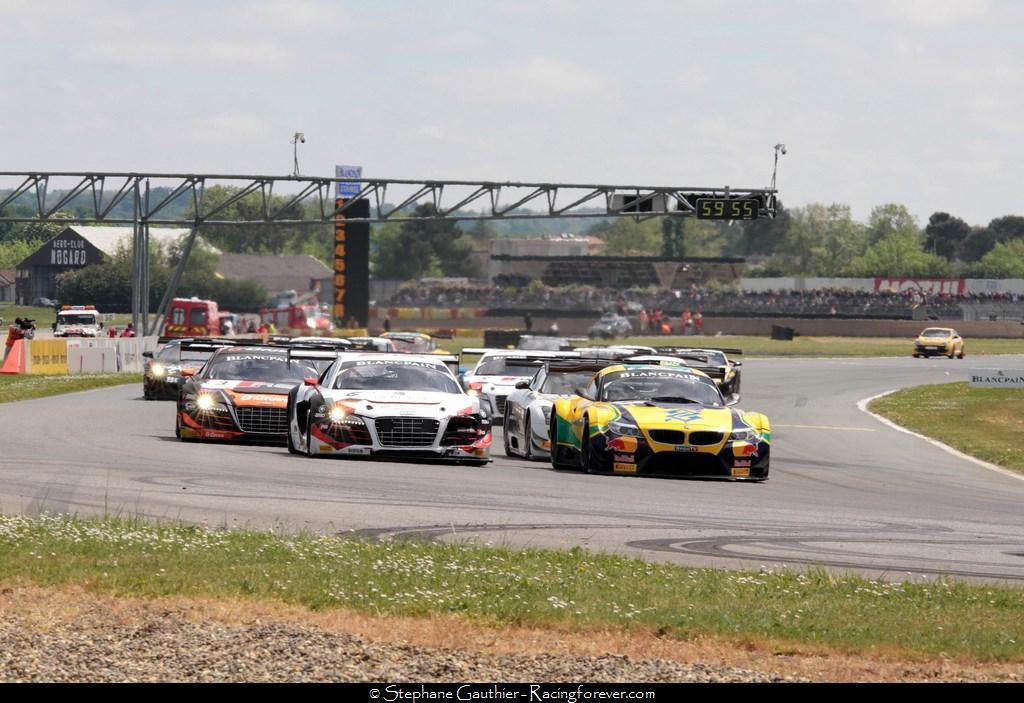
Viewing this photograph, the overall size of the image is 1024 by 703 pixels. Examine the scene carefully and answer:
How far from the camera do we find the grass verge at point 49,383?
33.8 m

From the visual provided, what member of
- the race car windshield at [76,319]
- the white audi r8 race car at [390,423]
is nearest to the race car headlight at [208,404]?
the white audi r8 race car at [390,423]

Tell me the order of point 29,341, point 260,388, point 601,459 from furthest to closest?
point 29,341 < point 260,388 < point 601,459

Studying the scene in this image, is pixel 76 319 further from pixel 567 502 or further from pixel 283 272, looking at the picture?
pixel 283 272

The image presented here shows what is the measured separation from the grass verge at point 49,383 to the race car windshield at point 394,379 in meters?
14.6

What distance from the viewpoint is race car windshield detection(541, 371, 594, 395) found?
20.4 m

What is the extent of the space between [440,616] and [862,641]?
6.99 feet

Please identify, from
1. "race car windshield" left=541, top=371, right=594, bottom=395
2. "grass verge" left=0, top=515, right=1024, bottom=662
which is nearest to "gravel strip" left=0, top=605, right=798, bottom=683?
"grass verge" left=0, top=515, right=1024, bottom=662

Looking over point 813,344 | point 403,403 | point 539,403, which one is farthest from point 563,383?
point 813,344

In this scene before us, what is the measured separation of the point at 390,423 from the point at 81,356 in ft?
101

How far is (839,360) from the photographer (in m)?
68.4

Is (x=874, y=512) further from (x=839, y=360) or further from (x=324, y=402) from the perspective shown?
(x=839, y=360)

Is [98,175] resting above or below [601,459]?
above

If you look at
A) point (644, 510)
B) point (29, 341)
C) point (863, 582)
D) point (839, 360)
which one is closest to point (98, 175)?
point (29, 341)

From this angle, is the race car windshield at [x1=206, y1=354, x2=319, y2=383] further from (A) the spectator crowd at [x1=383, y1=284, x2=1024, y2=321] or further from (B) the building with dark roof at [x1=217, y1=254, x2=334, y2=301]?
(B) the building with dark roof at [x1=217, y1=254, x2=334, y2=301]
